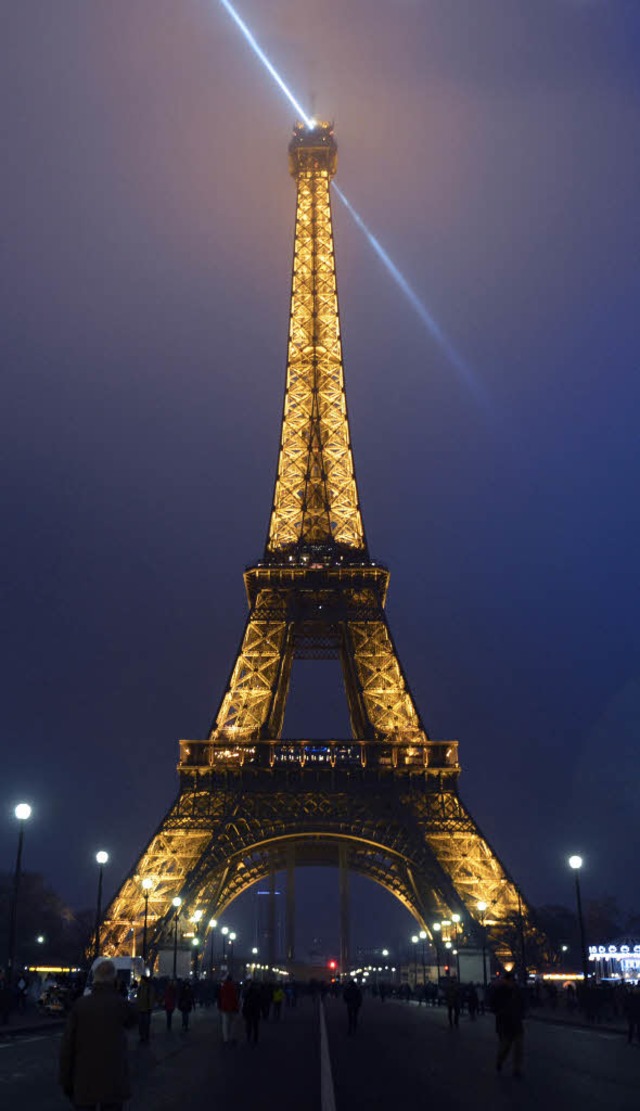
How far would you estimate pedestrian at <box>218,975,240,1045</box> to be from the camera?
90.8 ft

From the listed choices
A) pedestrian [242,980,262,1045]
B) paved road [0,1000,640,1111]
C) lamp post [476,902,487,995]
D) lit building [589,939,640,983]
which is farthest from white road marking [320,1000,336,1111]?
lit building [589,939,640,983]

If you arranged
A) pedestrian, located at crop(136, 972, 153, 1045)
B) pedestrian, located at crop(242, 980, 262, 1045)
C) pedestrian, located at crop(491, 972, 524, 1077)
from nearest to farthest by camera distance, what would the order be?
1. pedestrian, located at crop(491, 972, 524, 1077)
2. pedestrian, located at crop(136, 972, 153, 1045)
3. pedestrian, located at crop(242, 980, 262, 1045)

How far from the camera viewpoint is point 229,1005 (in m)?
28.3

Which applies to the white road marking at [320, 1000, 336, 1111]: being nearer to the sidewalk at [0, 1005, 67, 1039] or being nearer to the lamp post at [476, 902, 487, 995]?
the sidewalk at [0, 1005, 67, 1039]

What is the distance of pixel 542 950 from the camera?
66.4m

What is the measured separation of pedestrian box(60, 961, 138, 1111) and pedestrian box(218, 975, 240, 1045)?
20.6 metres

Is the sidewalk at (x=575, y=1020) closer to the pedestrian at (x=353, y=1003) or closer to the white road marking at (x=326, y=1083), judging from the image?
the pedestrian at (x=353, y=1003)

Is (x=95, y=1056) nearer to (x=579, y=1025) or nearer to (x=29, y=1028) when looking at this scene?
(x=29, y=1028)

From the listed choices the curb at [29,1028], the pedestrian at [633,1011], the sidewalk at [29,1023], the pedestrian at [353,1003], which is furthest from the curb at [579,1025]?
the sidewalk at [29,1023]

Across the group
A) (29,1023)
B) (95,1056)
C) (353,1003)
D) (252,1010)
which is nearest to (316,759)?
(29,1023)

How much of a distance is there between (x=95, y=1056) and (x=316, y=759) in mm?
65095

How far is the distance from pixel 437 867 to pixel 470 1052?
4127 centimetres

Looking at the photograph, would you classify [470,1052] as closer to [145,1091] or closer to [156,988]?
[145,1091]

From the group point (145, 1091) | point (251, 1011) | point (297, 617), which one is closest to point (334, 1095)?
point (145, 1091)
